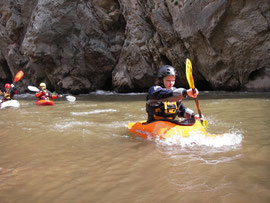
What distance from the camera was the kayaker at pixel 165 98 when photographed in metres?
2.70

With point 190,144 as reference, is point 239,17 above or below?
above

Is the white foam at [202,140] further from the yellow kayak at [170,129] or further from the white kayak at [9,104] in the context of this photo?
the white kayak at [9,104]

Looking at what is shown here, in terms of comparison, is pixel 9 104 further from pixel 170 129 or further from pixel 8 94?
pixel 170 129

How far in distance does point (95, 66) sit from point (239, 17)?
10.5m

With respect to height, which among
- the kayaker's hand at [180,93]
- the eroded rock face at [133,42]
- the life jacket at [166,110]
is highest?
the eroded rock face at [133,42]

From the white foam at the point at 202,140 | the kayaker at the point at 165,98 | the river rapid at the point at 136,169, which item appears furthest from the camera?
the kayaker at the point at 165,98

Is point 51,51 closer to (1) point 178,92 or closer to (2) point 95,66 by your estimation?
(2) point 95,66

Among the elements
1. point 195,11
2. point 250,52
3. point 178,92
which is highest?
point 195,11

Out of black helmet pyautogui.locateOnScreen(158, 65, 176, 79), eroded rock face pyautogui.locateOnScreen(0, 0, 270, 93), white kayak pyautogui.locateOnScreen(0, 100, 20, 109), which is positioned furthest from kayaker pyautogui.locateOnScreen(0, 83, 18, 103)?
black helmet pyautogui.locateOnScreen(158, 65, 176, 79)

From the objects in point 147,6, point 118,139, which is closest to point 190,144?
point 118,139

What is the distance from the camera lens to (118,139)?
3.12 meters

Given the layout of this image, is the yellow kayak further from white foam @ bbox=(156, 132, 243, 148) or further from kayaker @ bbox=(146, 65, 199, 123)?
kayaker @ bbox=(146, 65, 199, 123)

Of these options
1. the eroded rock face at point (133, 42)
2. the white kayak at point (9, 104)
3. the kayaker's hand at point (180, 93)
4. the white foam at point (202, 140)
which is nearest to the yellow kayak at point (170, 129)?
the white foam at point (202, 140)

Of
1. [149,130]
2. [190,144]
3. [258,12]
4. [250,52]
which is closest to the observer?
[190,144]
